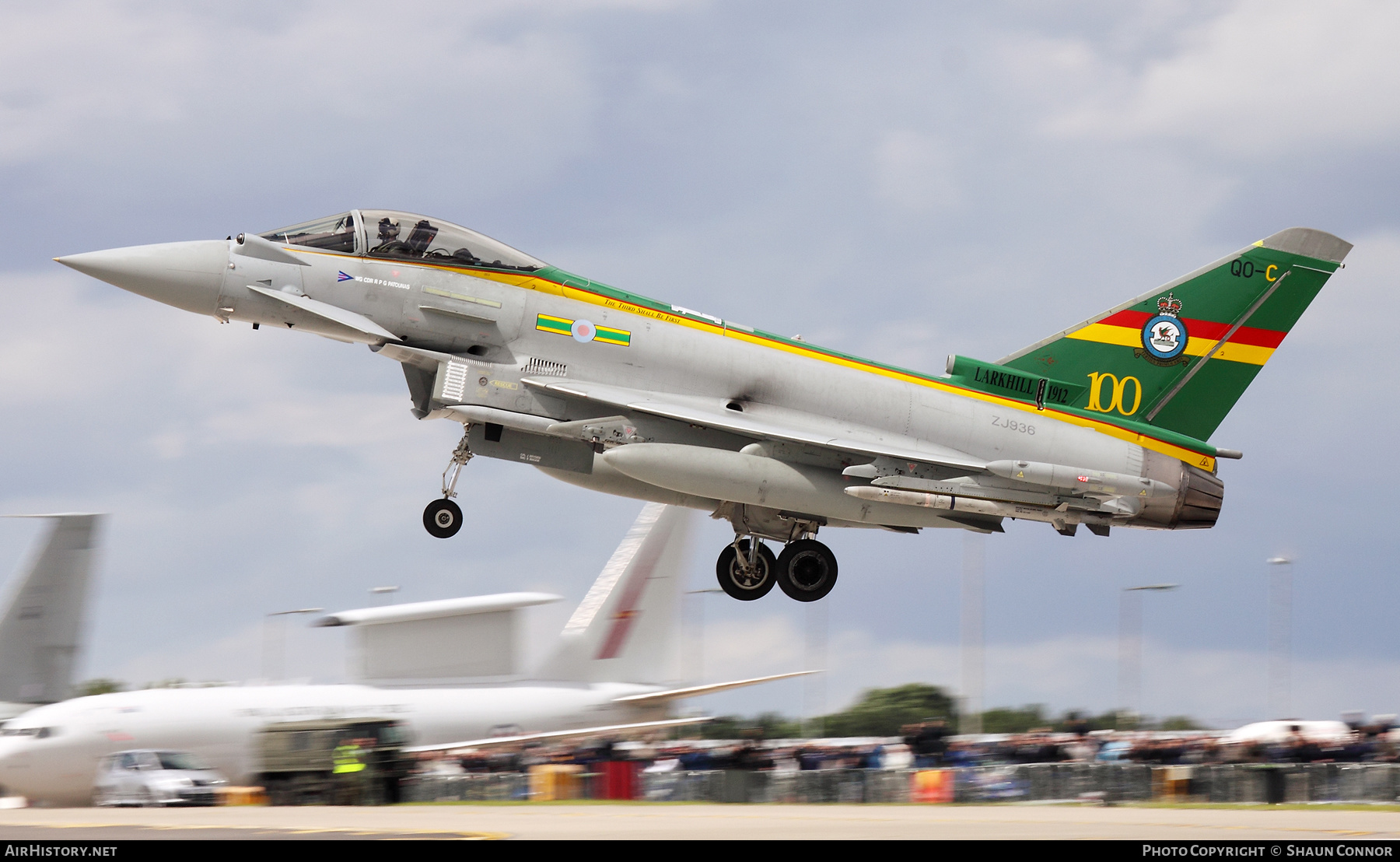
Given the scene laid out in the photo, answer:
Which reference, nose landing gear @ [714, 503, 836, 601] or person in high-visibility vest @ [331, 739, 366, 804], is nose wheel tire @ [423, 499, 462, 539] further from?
person in high-visibility vest @ [331, 739, 366, 804]

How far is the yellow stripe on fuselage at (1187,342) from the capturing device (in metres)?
20.0

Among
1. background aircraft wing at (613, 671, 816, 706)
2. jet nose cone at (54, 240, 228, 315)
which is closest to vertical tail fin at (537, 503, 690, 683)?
background aircraft wing at (613, 671, 816, 706)

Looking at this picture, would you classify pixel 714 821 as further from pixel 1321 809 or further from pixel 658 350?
pixel 1321 809

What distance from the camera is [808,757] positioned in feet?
81.0

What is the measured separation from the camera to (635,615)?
96.9 ft

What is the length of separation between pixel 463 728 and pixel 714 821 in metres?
11.4

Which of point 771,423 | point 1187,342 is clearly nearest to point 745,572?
point 771,423

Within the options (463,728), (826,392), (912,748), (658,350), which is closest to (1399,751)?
(912,748)

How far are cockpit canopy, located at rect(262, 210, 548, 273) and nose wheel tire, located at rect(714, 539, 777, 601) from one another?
207 inches

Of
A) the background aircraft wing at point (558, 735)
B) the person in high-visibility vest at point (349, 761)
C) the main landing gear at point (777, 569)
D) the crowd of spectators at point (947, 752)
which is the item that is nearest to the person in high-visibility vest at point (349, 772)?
the person in high-visibility vest at point (349, 761)

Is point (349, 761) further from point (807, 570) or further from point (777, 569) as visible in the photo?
point (807, 570)

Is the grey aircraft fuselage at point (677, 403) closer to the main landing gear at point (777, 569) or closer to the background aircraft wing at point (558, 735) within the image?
the main landing gear at point (777, 569)

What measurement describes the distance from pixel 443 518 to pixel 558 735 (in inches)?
383

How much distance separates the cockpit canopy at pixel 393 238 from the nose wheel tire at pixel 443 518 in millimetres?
3063
